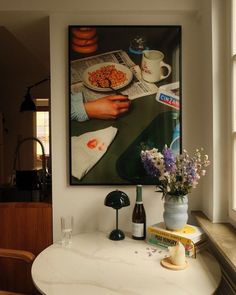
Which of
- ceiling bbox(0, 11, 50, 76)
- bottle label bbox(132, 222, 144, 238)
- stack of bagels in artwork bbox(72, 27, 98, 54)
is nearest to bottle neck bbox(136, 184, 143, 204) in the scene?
bottle label bbox(132, 222, 144, 238)

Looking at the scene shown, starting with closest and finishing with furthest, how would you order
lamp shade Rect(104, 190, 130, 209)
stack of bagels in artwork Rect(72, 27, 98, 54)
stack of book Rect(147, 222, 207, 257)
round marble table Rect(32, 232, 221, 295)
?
round marble table Rect(32, 232, 221, 295), stack of book Rect(147, 222, 207, 257), lamp shade Rect(104, 190, 130, 209), stack of bagels in artwork Rect(72, 27, 98, 54)

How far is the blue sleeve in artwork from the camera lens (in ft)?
6.07

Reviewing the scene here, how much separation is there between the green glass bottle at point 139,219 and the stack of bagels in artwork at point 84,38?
96cm

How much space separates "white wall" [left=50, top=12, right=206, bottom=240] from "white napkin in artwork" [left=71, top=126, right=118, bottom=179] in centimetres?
6

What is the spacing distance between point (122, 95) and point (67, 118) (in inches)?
15.5

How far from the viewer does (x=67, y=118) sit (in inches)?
74.2

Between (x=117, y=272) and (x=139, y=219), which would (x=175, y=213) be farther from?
(x=117, y=272)

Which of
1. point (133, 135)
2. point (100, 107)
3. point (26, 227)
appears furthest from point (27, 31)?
point (26, 227)

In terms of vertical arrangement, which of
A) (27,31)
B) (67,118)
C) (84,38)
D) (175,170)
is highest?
(27,31)

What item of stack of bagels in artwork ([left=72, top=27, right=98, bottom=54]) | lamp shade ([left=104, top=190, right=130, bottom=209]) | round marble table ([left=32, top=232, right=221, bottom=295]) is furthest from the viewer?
stack of bagels in artwork ([left=72, top=27, right=98, bottom=54])

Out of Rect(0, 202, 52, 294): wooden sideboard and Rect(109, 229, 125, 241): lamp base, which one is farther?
Rect(0, 202, 52, 294): wooden sideboard

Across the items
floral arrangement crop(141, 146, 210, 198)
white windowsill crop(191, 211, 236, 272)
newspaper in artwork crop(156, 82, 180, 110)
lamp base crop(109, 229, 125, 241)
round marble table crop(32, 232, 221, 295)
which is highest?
newspaper in artwork crop(156, 82, 180, 110)

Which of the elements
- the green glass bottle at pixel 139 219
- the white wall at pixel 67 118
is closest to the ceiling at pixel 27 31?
the white wall at pixel 67 118

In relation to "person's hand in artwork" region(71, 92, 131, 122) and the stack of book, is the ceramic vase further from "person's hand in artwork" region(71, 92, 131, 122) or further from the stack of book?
"person's hand in artwork" region(71, 92, 131, 122)
